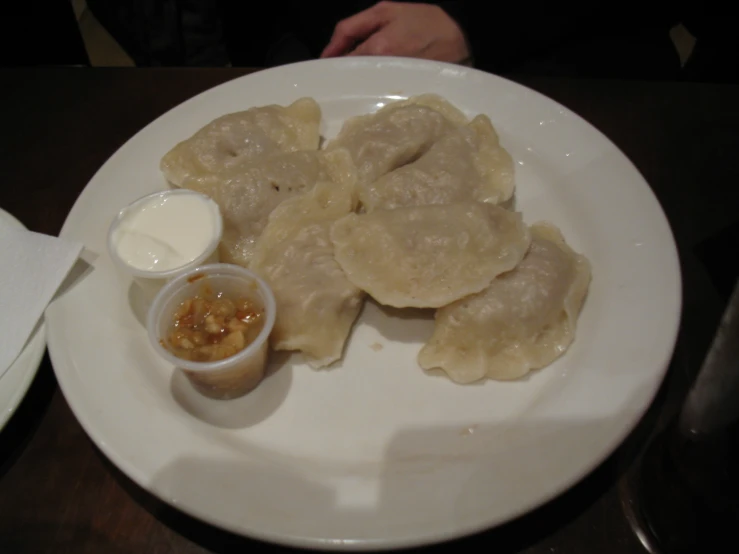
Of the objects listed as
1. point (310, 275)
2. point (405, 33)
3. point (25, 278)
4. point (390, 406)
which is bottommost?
point (390, 406)

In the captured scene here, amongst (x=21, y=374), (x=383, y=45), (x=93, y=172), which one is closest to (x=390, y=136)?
(x=383, y=45)

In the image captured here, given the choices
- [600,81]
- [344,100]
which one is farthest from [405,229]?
[600,81]

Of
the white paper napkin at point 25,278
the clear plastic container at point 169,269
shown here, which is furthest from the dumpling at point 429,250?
the white paper napkin at point 25,278

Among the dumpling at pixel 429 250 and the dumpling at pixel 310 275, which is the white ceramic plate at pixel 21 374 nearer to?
the dumpling at pixel 310 275

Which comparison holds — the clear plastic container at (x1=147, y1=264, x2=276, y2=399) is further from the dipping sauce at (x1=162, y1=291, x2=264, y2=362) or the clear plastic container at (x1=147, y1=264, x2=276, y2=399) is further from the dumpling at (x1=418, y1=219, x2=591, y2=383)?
the dumpling at (x1=418, y1=219, x2=591, y2=383)

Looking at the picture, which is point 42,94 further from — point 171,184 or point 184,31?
point 171,184

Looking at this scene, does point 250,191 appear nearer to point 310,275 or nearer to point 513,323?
point 310,275

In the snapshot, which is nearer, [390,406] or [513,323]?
[390,406]
